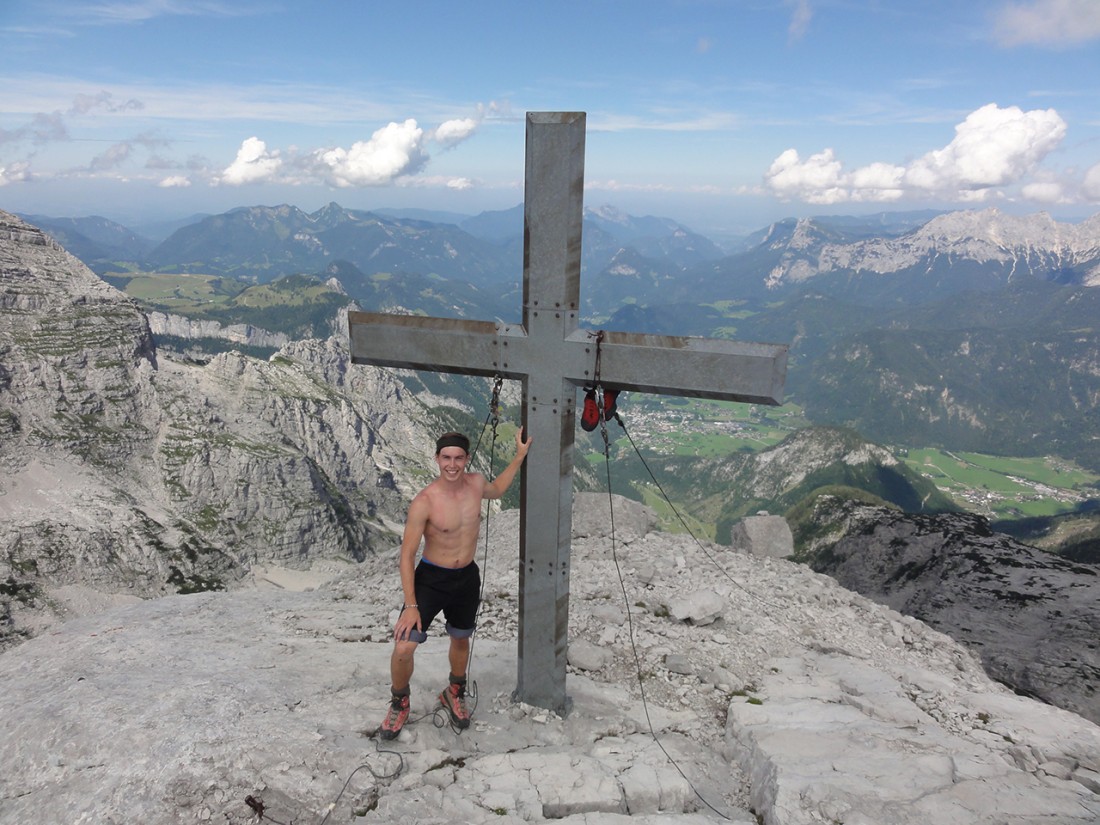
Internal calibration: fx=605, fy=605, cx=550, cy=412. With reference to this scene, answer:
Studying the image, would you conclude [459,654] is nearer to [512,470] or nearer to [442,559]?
[442,559]

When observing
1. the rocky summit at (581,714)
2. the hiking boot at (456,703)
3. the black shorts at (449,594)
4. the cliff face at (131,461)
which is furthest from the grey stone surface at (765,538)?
the cliff face at (131,461)

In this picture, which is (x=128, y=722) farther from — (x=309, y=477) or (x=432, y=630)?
(x=309, y=477)

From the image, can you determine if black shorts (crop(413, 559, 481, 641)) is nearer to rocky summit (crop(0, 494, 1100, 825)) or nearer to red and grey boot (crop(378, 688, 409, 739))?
red and grey boot (crop(378, 688, 409, 739))

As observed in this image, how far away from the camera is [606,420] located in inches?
259

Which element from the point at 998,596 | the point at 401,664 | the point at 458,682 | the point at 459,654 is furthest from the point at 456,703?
the point at 998,596

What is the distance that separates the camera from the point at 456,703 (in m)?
6.74

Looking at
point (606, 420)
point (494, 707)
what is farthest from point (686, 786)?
point (606, 420)

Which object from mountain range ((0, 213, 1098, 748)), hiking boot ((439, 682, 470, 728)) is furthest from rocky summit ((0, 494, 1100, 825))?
mountain range ((0, 213, 1098, 748))

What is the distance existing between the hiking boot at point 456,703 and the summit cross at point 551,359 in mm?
773

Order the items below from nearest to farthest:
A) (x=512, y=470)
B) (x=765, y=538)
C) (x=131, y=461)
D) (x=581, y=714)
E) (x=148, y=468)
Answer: (x=512, y=470)
(x=581, y=714)
(x=765, y=538)
(x=131, y=461)
(x=148, y=468)

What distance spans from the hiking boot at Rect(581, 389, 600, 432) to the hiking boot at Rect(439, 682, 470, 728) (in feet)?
10.8

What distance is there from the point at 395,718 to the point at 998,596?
2284cm

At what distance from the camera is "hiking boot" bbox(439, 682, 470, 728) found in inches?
262

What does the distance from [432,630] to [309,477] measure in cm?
10076
